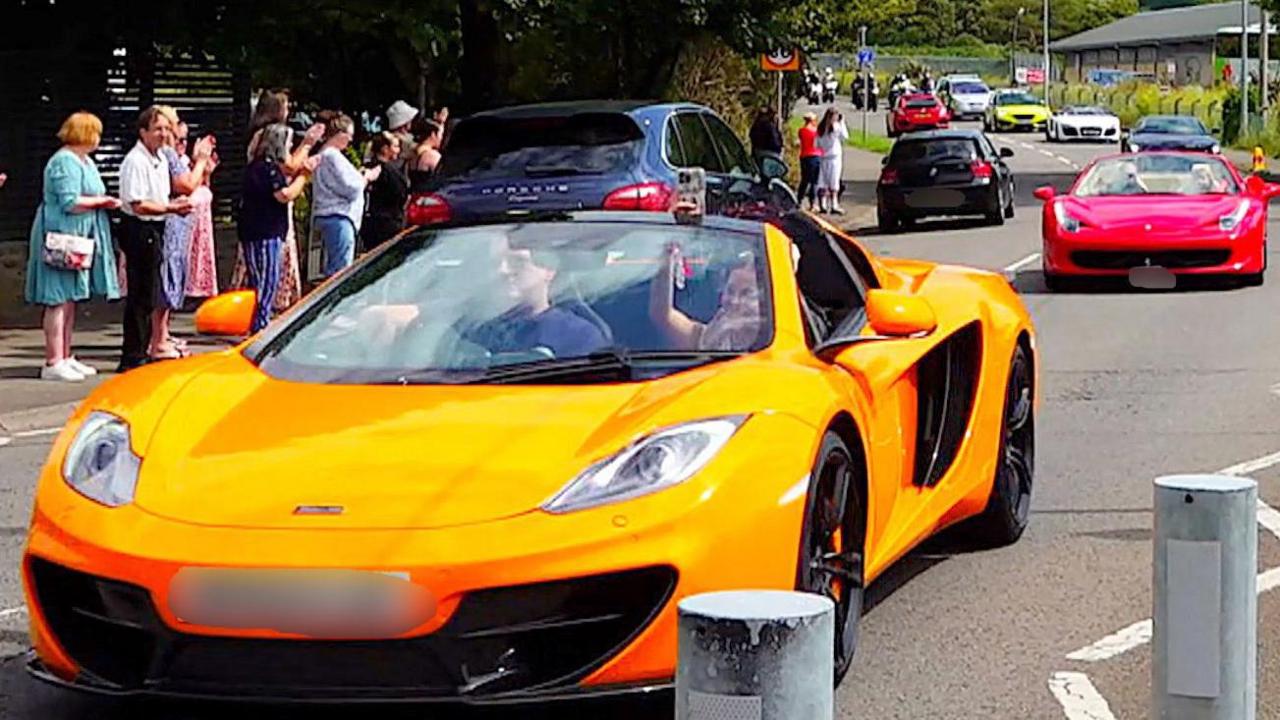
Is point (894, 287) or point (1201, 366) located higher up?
point (894, 287)

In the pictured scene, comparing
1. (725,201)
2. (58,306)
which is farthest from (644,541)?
(725,201)

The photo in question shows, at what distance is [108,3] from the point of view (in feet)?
62.1

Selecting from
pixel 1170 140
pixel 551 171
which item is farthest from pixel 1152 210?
pixel 1170 140

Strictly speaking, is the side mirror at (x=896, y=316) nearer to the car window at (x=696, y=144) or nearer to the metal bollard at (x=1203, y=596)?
the metal bollard at (x=1203, y=596)

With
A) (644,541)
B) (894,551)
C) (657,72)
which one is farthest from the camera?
(657,72)

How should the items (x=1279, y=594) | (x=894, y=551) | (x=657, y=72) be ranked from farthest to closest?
(x=657, y=72) < (x=1279, y=594) < (x=894, y=551)

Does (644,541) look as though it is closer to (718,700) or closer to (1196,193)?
(718,700)

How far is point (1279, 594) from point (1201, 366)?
6.91m

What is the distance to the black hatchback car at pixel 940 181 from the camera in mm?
29297

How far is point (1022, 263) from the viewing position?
22.8m

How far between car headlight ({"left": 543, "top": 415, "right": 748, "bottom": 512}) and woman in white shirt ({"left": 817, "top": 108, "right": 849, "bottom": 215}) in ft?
85.3

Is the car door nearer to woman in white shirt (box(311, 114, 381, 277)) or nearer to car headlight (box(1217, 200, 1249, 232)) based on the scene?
woman in white shirt (box(311, 114, 381, 277))

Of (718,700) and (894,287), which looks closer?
(718,700)

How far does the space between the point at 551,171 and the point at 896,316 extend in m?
8.27
